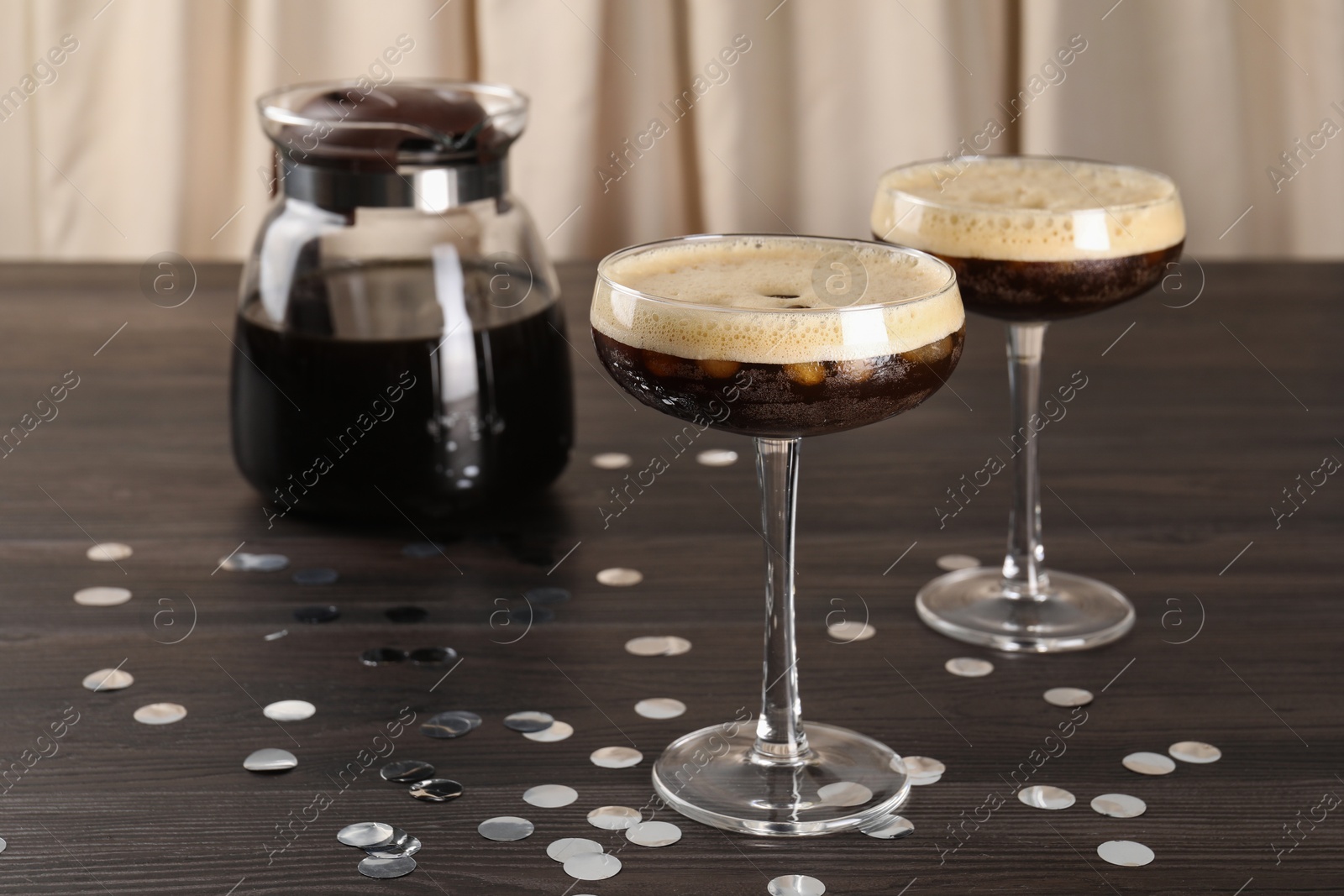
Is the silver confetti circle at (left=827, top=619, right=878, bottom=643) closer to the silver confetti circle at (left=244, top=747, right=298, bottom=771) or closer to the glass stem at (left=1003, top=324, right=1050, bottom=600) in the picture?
the glass stem at (left=1003, top=324, right=1050, bottom=600)

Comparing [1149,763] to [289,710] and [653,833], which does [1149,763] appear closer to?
[653,833]

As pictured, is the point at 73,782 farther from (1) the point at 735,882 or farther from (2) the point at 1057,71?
(2) the point at 1057,71

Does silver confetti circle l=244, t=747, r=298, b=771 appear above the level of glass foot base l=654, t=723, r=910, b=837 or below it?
above

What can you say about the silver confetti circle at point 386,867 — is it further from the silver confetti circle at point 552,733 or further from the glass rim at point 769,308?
the glass rim at point 769,308

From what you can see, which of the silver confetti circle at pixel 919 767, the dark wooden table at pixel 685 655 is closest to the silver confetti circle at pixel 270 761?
the dark wooden table at pixel 685 655

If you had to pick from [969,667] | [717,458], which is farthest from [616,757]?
[717,458]

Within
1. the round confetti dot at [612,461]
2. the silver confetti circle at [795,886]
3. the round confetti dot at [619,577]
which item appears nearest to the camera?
the silver confetti circle at [795,886]

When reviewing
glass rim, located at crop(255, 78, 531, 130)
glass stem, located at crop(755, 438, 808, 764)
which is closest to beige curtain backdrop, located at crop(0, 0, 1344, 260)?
A: glass rim, located at crop(255, 78, 531, 130)
